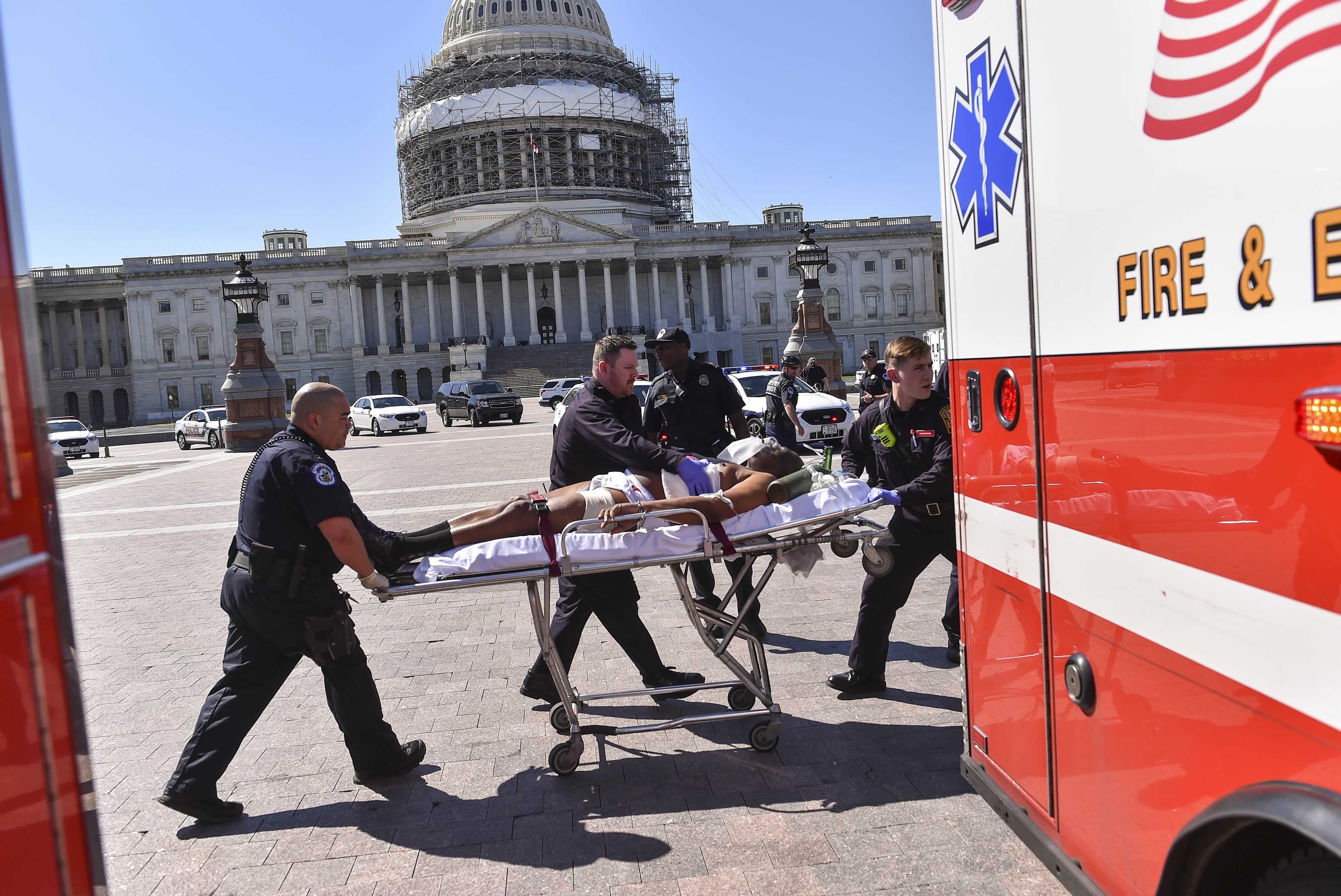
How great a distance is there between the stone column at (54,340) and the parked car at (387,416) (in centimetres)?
5755

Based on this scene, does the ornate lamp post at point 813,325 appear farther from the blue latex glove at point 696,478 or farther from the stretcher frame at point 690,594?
the stretcher frame at point 690,594

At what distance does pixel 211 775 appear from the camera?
4.12m

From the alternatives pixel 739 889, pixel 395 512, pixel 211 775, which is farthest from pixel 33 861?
pixel 395 512

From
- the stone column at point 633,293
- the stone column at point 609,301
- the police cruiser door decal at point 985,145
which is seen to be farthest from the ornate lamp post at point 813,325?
the stone column at point 609,301

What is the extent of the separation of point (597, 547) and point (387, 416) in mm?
30616

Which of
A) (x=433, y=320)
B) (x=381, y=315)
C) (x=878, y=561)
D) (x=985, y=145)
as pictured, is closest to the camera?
(x=985, y=145)

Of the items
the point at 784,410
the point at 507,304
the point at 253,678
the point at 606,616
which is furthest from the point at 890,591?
the point at 507,304

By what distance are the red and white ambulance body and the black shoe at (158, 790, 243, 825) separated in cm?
307

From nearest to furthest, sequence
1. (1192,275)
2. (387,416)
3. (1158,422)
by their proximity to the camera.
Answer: (1192,275)
(1158,422)
(387,416)

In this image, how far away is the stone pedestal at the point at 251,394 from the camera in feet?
94.5

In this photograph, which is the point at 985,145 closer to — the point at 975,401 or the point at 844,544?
the point at 975,401

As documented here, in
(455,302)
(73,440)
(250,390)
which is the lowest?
(73,440)

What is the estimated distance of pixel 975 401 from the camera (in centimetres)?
314

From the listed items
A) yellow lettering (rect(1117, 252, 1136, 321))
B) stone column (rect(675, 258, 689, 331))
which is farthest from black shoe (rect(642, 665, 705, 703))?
stone column (rect(675, 258, 689, 331))
